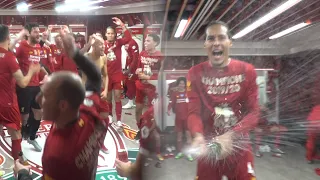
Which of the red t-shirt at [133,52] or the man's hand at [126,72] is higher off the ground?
the red t-shirt at [133,52]

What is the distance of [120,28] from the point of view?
2.62 ft

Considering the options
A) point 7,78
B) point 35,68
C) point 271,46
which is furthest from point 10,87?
point 271,46

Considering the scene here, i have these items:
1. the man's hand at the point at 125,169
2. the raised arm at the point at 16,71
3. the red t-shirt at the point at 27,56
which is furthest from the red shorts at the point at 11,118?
the man's hand at the point at 125,169

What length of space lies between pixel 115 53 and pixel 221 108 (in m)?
0.54

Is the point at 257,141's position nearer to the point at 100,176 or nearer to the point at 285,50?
the point at 285,50

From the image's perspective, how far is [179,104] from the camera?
0.47 m

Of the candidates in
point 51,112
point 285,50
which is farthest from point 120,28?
point 285,50

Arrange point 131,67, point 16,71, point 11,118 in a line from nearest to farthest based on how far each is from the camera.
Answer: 1. point 131,67
2. point 16,71
3. point 11,118

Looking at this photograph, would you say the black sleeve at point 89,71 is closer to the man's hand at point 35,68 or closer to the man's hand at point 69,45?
the man's hand at point 69,45

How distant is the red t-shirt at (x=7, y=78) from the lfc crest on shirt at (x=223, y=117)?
87cm

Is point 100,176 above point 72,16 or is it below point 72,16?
below

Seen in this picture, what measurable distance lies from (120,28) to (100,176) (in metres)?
0.49

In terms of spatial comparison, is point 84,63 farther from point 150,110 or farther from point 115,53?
point 115,53

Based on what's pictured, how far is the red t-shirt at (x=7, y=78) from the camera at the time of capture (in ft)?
3.80
